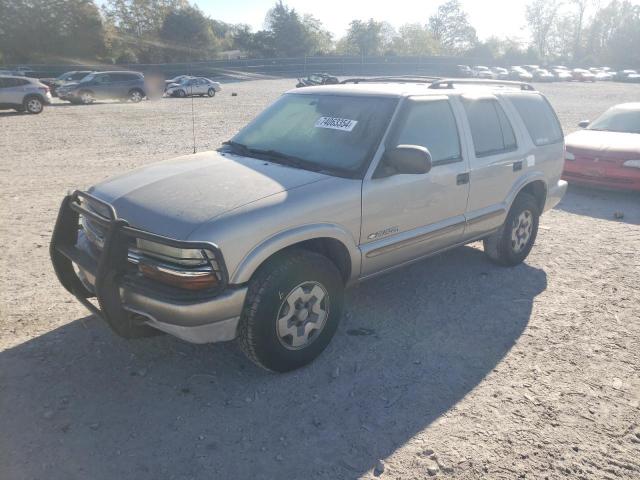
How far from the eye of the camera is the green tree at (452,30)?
107 metres

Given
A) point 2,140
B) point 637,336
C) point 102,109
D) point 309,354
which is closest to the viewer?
point 309,354

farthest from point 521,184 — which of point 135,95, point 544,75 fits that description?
point 544,75

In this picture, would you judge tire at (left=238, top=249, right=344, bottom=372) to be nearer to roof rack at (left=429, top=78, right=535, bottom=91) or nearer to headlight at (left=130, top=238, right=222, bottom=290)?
headlight at (left=130, top=238, right=222, bottom=290)

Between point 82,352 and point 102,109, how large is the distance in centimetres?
2113

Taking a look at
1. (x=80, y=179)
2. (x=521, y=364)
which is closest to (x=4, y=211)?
(x=80, y=179)

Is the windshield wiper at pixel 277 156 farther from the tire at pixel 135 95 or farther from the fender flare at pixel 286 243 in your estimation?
the tire at pixel 135 95

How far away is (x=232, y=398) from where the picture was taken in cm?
328

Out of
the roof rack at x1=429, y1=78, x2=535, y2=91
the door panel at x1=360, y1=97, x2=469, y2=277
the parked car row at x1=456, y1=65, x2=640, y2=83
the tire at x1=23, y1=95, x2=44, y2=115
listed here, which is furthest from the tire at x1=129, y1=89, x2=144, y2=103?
the parked car row at x1=456, y1=65, x2=640, y2=83

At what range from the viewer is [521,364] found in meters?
3.70

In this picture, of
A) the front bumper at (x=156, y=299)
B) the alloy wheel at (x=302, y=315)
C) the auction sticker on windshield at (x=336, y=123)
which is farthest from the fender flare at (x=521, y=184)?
the front bumper at (x=156, y=299)

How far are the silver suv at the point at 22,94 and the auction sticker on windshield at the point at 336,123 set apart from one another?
18.5m

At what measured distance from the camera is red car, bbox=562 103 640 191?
8.15m

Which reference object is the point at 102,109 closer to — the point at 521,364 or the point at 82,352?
the point at 82,352

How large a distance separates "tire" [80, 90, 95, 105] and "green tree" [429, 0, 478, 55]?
93640mm
